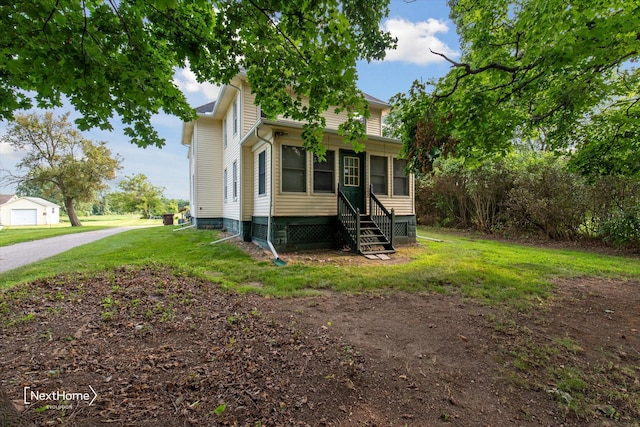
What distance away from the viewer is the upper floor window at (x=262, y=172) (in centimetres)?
861

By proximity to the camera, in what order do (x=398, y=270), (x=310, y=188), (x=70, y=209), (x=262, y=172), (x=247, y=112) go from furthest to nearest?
(x=70, y=209), (x=247, y=112), (x=262, y=172), (x=310, y=188), (x=398, y=270)

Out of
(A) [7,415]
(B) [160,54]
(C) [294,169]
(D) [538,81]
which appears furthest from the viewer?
(C) [294,169]

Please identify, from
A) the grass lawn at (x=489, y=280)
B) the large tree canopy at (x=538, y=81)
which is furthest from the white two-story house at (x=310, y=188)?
the large tree canopy at (x=538, y=81)

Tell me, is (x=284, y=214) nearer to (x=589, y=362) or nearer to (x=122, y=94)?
(x=122, y=94)

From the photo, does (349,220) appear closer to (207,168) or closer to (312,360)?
A: (312,360)

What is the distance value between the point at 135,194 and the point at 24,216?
13.1m

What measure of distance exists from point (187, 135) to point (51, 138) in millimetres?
15318

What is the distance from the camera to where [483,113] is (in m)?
4.61

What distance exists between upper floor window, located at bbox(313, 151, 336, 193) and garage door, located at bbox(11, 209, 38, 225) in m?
45.9

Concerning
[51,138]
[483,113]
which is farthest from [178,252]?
[51,138]

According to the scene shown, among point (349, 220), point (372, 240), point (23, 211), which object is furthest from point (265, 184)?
point (23, 211)

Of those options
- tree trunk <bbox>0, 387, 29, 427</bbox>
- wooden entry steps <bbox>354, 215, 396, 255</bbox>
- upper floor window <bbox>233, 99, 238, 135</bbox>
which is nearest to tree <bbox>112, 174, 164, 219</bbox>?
upper floor window <bbox>233, 99, 238, 135</bbox>

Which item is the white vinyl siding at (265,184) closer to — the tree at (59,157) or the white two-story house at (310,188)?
the white two-story house at (310,188)

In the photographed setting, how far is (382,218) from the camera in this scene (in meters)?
8.77
